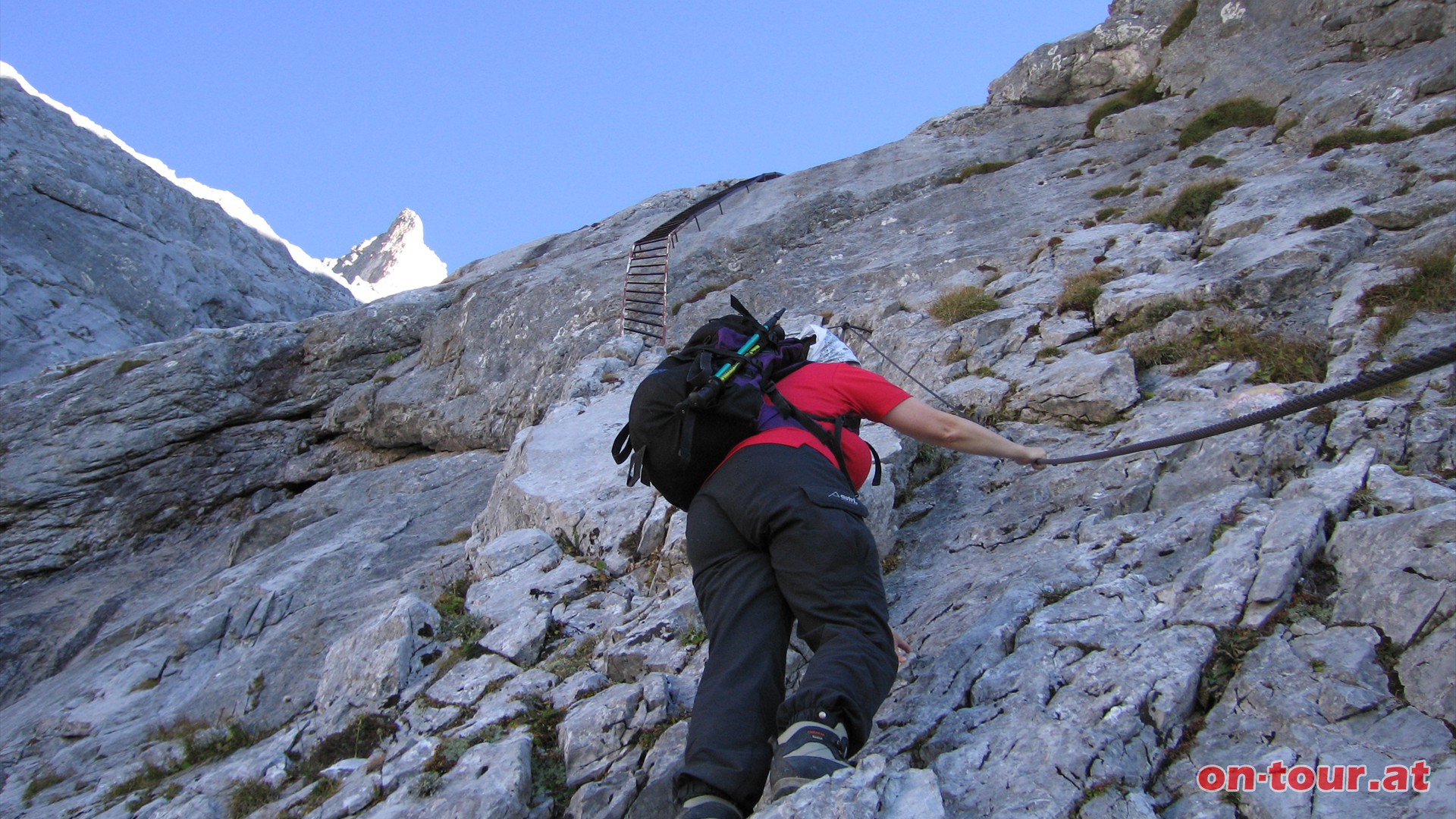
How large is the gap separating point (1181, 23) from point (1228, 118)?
563cm

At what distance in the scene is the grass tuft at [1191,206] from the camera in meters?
12.3

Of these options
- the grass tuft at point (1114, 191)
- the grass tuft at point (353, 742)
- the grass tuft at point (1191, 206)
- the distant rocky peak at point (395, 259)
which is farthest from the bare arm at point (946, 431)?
the distant rocky peak at point (395, 259)

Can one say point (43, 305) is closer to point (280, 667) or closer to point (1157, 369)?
point (280, 667)

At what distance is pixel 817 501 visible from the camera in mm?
4109

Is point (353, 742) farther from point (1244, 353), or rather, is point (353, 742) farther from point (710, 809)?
point (1244, 353)

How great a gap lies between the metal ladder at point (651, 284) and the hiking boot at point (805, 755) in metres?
11.6

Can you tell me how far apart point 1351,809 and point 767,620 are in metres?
2.52

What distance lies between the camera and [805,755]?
11.4 ft

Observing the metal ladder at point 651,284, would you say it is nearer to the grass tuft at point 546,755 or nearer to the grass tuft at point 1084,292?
the grass tuft at point 1084,292

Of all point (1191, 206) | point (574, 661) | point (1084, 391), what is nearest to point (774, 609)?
point (574, 661)

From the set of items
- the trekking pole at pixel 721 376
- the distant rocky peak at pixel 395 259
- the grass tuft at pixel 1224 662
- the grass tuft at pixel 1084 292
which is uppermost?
the distant rocky peak at pixel 395 259

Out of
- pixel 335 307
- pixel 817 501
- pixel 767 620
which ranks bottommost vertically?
pixel 767 620

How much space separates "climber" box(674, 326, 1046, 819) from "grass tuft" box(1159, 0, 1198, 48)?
20033mm

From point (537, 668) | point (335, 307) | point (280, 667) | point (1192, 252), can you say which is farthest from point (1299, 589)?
point (335, 307)
